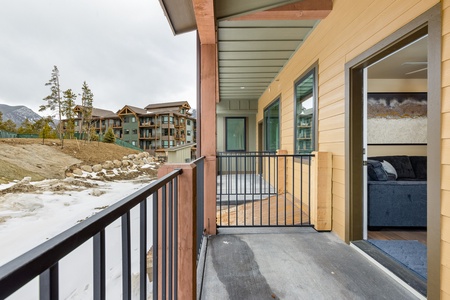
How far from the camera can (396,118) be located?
4438 mm

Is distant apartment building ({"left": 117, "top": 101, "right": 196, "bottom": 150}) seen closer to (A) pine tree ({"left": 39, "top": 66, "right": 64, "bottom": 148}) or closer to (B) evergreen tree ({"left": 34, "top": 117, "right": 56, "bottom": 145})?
(A) pine tree ({"left": 39, "top": 66, "right": 64, "bottom": 148})

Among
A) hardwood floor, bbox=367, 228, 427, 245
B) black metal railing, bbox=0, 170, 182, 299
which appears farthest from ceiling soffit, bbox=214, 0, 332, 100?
hardwood floor, bbox=367, 228, 427, 245

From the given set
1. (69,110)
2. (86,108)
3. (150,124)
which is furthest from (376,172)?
(69,110)

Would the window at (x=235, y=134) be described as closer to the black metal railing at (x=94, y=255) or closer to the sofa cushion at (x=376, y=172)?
the sofa cushion at (x=376, y=172)

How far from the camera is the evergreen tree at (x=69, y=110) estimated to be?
611cm

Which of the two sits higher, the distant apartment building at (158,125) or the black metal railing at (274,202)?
the distant apartment building at (158,125)

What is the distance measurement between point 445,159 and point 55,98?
25.8 ft

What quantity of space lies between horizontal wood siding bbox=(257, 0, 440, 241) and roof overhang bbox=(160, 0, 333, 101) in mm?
253

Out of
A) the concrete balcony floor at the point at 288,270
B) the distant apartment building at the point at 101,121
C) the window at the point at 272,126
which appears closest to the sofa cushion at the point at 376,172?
the concrete balcony floor at the point at 288,270

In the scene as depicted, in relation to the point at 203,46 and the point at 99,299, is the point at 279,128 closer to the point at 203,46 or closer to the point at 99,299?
the point at 203,46

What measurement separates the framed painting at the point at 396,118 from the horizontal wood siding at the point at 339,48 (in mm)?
1801

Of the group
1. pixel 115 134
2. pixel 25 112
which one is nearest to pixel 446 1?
pixel 115 134

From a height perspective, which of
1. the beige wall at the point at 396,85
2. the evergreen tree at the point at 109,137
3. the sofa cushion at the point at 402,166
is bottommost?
the sofa cushion at the point at 402,166

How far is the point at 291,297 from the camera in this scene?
1.67 m
